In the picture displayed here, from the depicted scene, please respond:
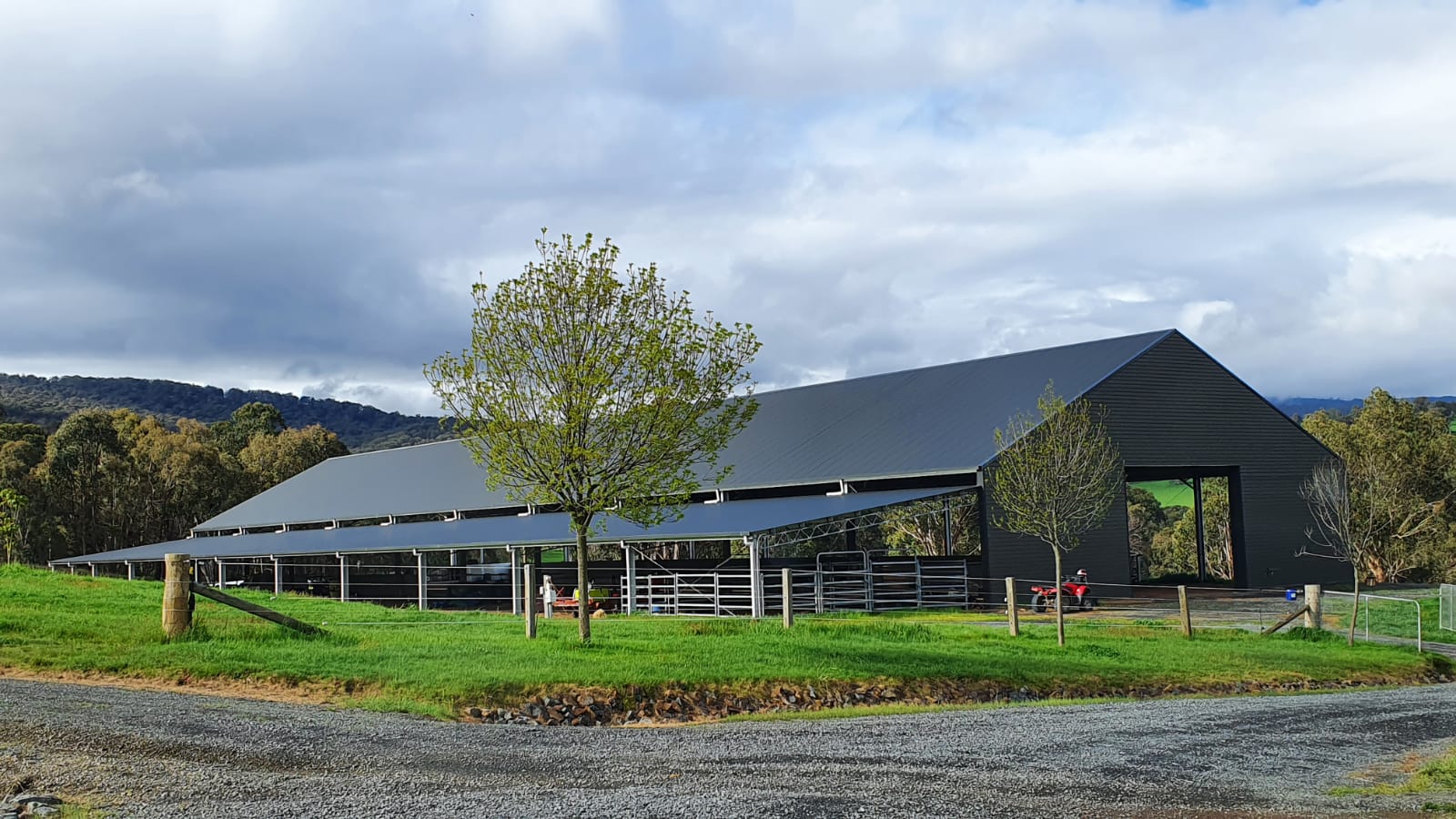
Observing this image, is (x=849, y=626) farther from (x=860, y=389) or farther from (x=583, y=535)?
(x=860, y=389)

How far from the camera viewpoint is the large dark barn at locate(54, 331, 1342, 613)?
1217 inches

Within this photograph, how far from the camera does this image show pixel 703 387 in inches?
660

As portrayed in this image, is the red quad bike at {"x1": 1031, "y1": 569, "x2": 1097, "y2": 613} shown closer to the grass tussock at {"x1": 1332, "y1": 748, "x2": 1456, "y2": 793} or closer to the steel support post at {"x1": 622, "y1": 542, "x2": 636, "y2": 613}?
the steel support post at {"x1": 622, "y1": 542, "x2": 636, "y2": 613}

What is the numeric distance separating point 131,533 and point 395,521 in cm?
2862

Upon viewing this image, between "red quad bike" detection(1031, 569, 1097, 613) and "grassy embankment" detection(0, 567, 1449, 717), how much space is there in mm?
6301

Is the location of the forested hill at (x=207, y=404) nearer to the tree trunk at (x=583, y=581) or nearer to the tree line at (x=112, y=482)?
the tree line at (x=112, y=482)

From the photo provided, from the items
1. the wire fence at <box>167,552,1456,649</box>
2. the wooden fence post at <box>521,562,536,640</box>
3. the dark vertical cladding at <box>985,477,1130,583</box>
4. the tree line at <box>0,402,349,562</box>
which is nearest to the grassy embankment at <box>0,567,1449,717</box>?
the wooden fence post at <box>521,562,536,640</box>

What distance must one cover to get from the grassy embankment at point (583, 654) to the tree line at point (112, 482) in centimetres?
4670

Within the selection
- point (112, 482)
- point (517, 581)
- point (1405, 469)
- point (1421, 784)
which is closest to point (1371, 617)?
point (1421, 784)

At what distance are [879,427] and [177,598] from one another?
2463 cm

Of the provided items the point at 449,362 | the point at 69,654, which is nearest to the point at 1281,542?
the point at 449,362

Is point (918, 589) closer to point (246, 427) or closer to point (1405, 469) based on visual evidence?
point (1405, 469)

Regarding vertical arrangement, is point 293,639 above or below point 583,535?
below

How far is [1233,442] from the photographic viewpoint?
36.8 m
